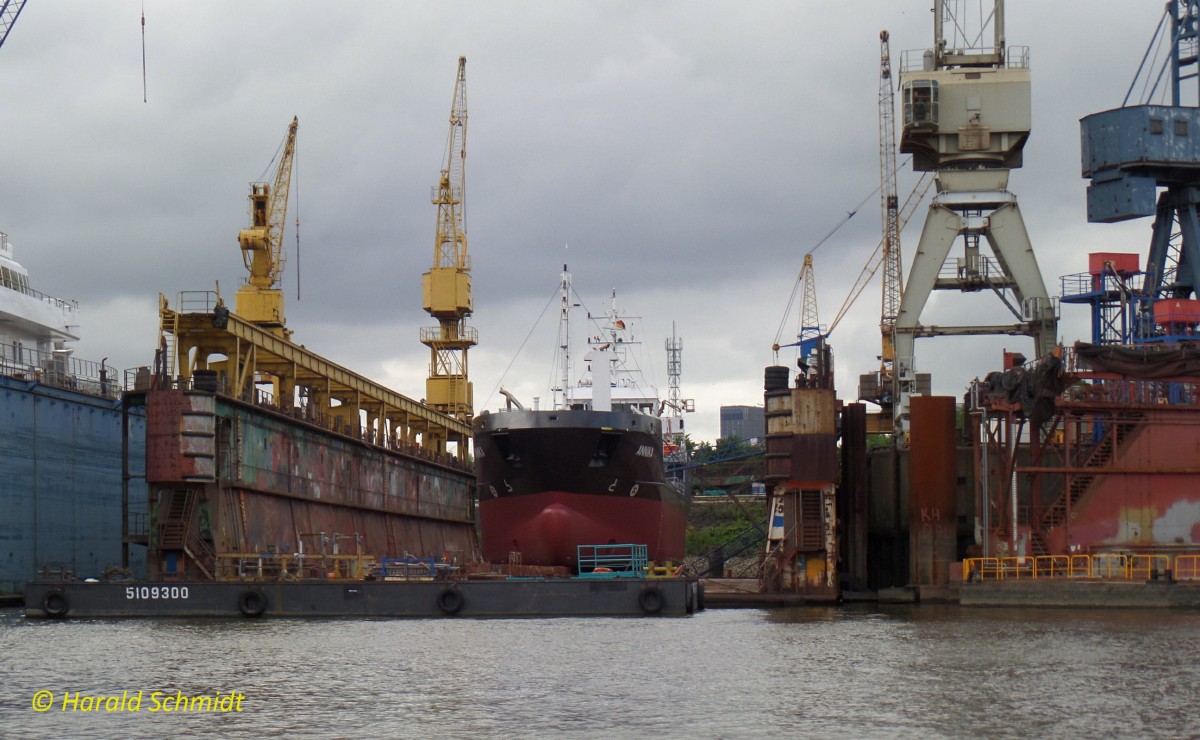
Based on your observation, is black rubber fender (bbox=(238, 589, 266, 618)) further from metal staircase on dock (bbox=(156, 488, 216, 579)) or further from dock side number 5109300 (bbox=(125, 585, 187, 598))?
metal staircase on dock (bbox=(156, 488, 216, 579))

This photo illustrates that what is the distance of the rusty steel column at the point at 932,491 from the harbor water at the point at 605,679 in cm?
876

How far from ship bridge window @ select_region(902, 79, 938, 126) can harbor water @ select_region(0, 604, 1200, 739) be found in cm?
2147

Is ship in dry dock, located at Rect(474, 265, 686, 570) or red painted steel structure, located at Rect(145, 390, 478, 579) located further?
ship in dry dock, located at Rect(474, 265, 686, 570)

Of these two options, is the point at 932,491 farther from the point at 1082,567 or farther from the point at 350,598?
the point at 350,598

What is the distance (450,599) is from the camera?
1737 inches

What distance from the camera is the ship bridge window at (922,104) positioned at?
5838 centimetres

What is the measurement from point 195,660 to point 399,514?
1549 inches

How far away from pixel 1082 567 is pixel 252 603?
25.0m

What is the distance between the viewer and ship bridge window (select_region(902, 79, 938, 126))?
5838 centimetres

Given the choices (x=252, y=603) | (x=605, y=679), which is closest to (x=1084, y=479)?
(x=252, y=603)

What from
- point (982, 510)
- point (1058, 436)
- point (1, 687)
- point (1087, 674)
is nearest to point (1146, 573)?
point (982, 510)

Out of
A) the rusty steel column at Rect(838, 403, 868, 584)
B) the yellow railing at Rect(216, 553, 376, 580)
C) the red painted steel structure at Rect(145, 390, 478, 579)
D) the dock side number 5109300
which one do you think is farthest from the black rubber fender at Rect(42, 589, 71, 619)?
the rusty steel column at Rect(838, 403, 868, 584)

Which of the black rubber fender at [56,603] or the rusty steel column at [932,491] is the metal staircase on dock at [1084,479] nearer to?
the rusty steel column at [932,491]

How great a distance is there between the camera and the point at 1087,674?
30.3 meters
